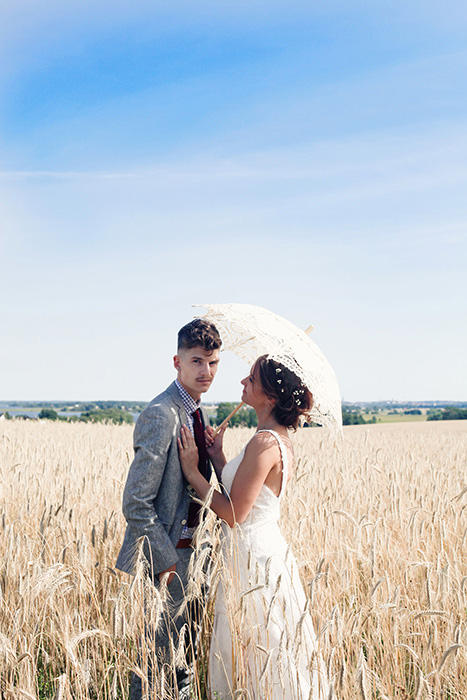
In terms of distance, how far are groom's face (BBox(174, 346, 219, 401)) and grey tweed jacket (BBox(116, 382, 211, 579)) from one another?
5.1 inches

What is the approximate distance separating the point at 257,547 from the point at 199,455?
525 mm

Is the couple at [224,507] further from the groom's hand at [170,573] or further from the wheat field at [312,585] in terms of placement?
A: the wheat field at [312,585]

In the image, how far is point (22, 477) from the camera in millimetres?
4965

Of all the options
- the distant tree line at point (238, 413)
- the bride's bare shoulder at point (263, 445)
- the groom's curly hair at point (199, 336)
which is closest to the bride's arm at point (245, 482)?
the bride's bare shoulder at point (263, 445)

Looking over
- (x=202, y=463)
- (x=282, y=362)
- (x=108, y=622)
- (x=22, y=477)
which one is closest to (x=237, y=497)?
(x=202, y=463)

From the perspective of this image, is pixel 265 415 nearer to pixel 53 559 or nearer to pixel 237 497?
pixel 237 497

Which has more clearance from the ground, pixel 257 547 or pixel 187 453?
pixel 187 453

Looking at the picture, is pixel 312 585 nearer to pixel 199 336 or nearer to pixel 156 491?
pixel 156 491

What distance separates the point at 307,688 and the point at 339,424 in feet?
4.09

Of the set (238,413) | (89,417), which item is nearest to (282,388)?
(89,417)

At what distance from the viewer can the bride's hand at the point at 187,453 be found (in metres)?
2.60

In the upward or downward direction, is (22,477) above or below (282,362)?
below

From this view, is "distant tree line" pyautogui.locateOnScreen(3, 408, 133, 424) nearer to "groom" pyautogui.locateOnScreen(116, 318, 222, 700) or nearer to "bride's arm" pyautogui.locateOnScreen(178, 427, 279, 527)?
"groom" pyautogui.locateOnScreen(116, 318, 222, 700)

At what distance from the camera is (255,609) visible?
7.82 feet
